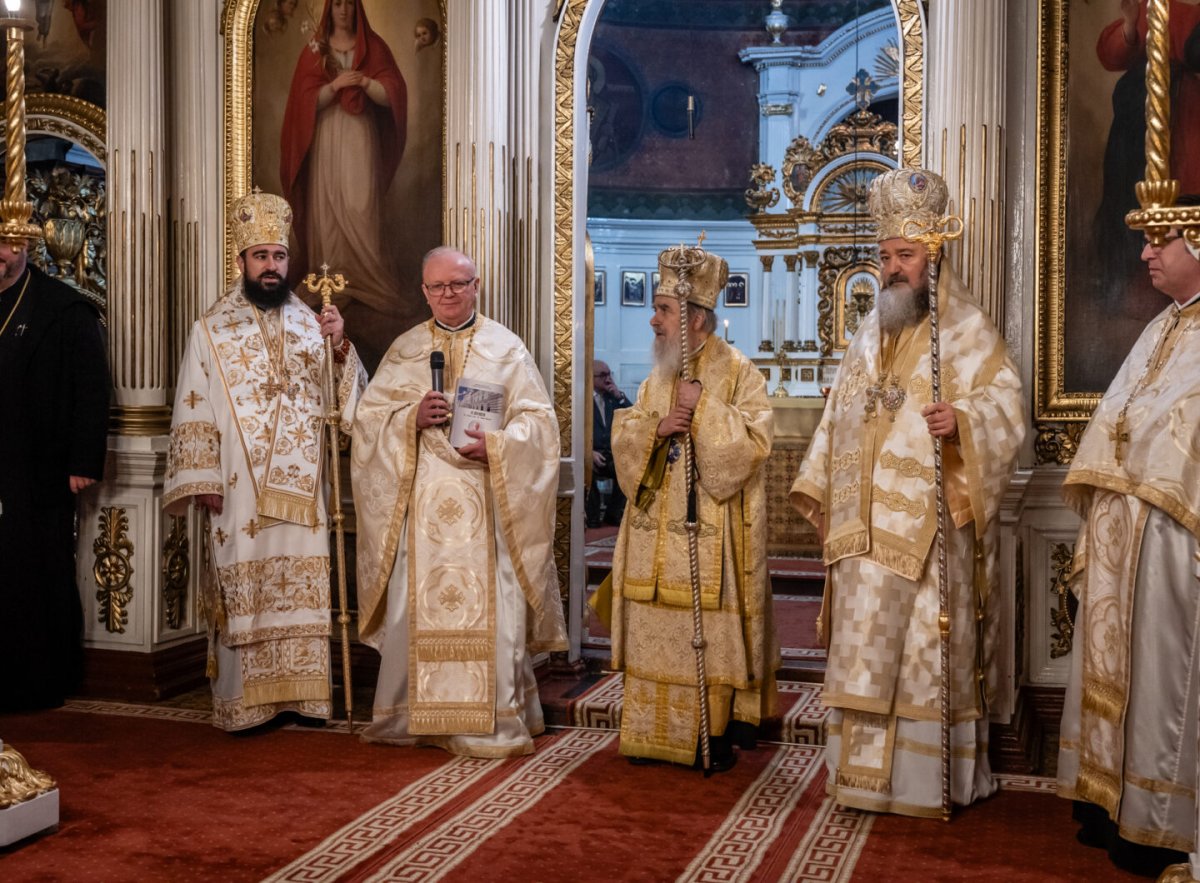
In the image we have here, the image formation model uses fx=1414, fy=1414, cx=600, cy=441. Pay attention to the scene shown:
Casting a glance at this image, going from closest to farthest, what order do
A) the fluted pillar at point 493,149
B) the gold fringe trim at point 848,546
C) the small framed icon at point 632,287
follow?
1. the gold fringe trim at point 848,546
2. the fluted pillar at point 493,149
3. the small framed icon at point 632,287

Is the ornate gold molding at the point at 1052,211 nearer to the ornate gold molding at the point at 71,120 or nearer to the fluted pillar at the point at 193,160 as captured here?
the fluted pillar at the point at 193,160

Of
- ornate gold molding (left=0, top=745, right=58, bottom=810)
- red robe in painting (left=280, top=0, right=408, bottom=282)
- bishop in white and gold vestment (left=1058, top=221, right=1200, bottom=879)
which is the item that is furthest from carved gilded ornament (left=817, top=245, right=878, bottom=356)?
ornate gold molding (left=0, top=745, right=58, bottom=810)

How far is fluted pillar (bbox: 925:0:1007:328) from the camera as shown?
5703mm

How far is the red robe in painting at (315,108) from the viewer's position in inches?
271

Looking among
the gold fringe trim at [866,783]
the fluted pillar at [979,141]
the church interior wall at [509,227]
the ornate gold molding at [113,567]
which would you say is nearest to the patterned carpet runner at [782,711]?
the church interior wall at [509,227]

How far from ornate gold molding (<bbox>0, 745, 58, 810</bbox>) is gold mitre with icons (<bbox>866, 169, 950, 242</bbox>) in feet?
11.0

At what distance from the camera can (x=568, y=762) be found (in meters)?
5.48

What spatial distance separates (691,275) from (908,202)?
2.94 ft

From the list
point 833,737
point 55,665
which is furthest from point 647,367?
point 833,737

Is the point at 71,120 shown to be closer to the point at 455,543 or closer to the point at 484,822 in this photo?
the point at 455,543

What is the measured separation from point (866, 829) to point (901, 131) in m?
3.00

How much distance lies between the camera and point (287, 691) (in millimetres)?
6004

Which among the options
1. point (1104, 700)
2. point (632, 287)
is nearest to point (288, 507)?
point (1104, 700)

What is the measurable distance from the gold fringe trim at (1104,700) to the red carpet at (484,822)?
44cm
